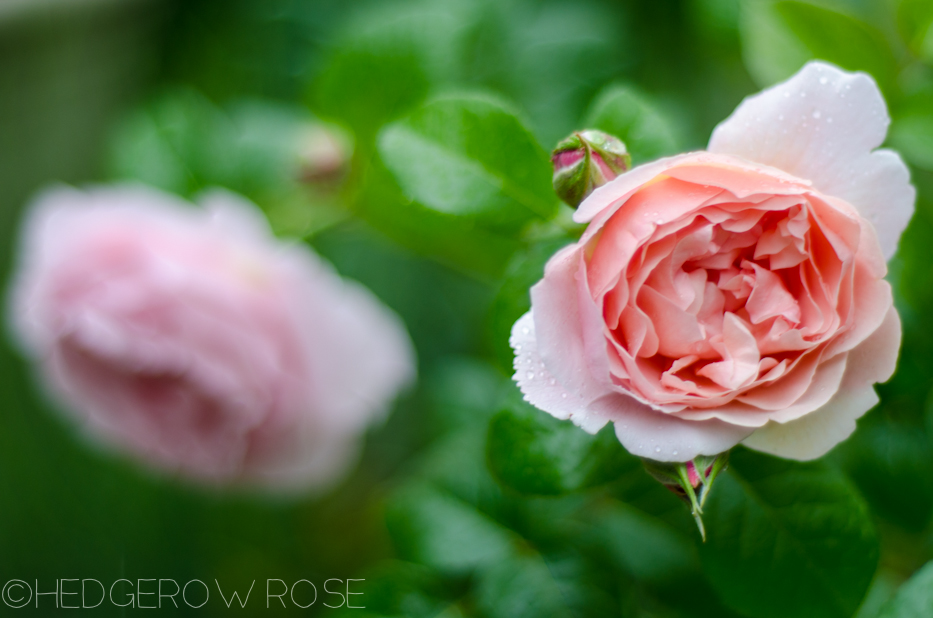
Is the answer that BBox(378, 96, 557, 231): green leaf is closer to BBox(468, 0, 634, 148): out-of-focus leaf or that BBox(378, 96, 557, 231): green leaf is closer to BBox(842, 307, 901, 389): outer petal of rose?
BBox(842, 307, 901, 389): outer petal of rose

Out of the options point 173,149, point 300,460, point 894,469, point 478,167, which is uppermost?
point 478,167

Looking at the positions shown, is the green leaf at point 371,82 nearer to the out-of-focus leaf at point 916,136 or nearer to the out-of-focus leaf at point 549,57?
the out-of-focus leaf at point 549,57

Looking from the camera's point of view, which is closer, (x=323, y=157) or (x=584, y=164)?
(x=584, y=164)

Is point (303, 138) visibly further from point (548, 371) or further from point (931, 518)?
point (931, 518)

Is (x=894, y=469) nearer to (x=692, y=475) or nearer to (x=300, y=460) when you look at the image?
(x=692, y=475)

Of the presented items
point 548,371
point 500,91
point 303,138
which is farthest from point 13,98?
point 548,371

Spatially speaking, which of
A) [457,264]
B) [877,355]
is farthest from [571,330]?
[457,264]
